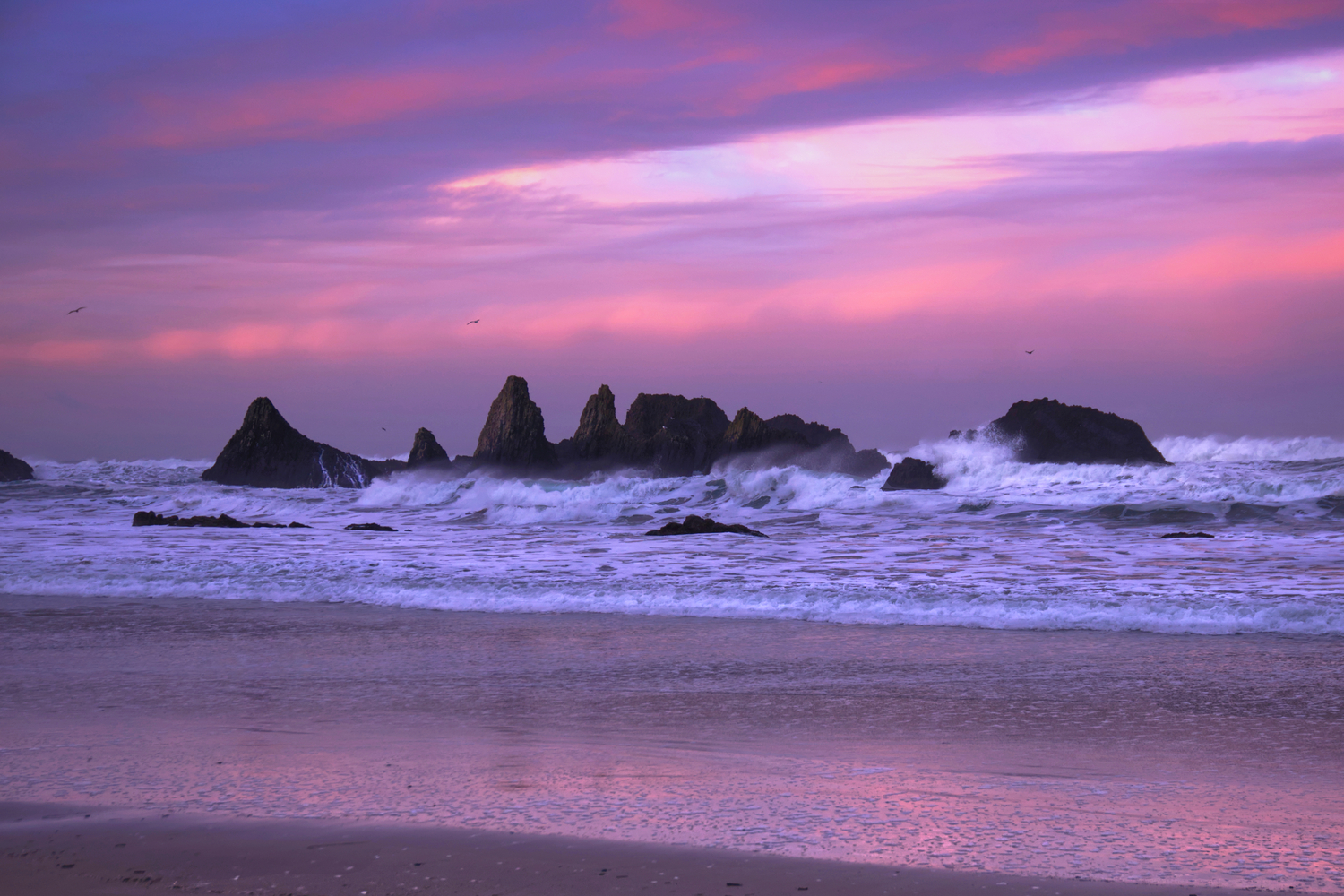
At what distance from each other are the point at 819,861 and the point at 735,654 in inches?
191

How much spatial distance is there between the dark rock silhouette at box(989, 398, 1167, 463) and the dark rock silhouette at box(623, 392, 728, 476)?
1822 cm

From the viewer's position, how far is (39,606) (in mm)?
11508

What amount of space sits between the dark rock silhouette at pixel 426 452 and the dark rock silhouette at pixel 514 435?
1.79 metres

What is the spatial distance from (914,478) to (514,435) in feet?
85.0

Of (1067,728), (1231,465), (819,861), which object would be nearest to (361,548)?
(1067,728)

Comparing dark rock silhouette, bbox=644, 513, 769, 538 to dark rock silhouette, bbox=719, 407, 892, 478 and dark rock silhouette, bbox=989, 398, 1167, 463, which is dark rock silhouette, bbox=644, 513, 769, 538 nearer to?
dark rock silhouette, bbox=989, 398, 1167, 463

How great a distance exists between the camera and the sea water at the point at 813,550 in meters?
10.9

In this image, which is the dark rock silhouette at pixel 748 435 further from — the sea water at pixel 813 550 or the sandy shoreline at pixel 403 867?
the sandy shoreline at pixel 403 867

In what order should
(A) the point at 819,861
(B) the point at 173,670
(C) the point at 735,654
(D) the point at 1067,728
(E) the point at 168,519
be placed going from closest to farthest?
(A) the point at 819,861, (D) the point at 1067,728, (B) the point at 173,670, (C) the point at 735,654, (E) the point at 168,519

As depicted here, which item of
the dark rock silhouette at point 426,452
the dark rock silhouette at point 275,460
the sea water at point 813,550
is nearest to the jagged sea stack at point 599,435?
the dark rock silhouette at point 426,452

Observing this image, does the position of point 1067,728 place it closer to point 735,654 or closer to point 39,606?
point 735,654

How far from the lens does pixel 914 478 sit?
1357 inches

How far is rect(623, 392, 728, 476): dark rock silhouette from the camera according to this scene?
2141 inches

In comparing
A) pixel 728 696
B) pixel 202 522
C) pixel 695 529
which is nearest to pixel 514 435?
pixel 202 522
